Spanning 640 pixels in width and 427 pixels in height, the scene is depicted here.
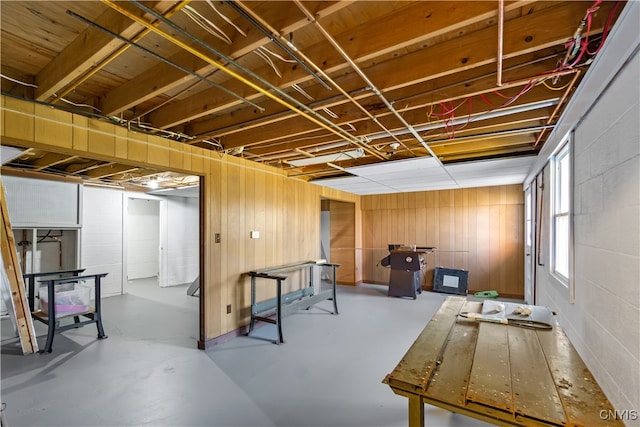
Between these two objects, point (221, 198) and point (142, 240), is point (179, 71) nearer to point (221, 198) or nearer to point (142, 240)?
point (221, 198)

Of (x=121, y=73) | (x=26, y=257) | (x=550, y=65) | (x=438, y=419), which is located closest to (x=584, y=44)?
(x=550, y=65)

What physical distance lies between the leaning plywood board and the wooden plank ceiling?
1.87 meters

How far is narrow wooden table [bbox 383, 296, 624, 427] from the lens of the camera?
1.16 meters

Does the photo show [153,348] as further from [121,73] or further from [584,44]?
[584,44]

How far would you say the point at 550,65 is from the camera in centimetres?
179

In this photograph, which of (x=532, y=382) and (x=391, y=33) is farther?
(x=391, y=33)

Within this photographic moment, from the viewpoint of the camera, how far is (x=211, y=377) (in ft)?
8.79

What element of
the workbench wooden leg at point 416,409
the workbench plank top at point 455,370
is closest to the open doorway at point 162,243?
the workbench plank top at point 455,370

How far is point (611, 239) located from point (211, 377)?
10.0 ft

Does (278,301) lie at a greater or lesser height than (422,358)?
lesser

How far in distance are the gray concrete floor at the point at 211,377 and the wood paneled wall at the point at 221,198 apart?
23.2 inches

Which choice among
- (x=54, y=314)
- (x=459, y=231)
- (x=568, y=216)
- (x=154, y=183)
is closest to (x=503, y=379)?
(x=568, y=216)

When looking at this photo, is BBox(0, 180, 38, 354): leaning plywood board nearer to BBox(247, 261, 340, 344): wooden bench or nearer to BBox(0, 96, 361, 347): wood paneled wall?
BBox(0, 96, 361, 347): wood paneled wall

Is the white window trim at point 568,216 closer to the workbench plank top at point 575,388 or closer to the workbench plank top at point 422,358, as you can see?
the workbench plank top at point 575,388
